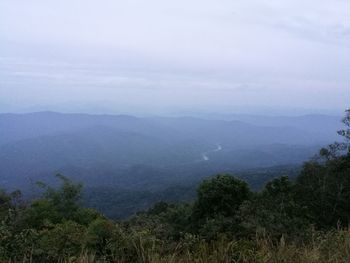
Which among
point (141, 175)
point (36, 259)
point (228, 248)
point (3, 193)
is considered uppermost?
point (228, 248)

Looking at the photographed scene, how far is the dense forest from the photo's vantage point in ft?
12.8

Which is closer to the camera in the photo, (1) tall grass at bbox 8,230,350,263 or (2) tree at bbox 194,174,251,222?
(1) tall grass at bbox 8,230,350,263

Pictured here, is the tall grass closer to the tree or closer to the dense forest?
the dense forest

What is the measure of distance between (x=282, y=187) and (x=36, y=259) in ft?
60.1

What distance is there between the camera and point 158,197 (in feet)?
217

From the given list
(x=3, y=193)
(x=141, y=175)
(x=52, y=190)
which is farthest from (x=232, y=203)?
(x=141, y=175)

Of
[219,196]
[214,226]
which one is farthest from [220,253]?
[219,196]

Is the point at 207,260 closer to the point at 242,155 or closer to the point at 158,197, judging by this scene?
the point at 158,197

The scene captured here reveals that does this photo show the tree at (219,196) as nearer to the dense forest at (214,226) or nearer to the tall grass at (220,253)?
the dense forest at (214,226)

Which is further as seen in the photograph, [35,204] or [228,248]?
[35,204]

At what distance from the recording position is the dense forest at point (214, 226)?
3915 mm

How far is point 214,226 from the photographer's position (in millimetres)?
15273

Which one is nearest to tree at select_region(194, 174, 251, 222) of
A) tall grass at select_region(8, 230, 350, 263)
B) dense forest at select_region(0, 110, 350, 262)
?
dense forest at select_region(0, 110, 350, 262)

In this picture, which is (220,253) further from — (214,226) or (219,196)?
(219,196)
